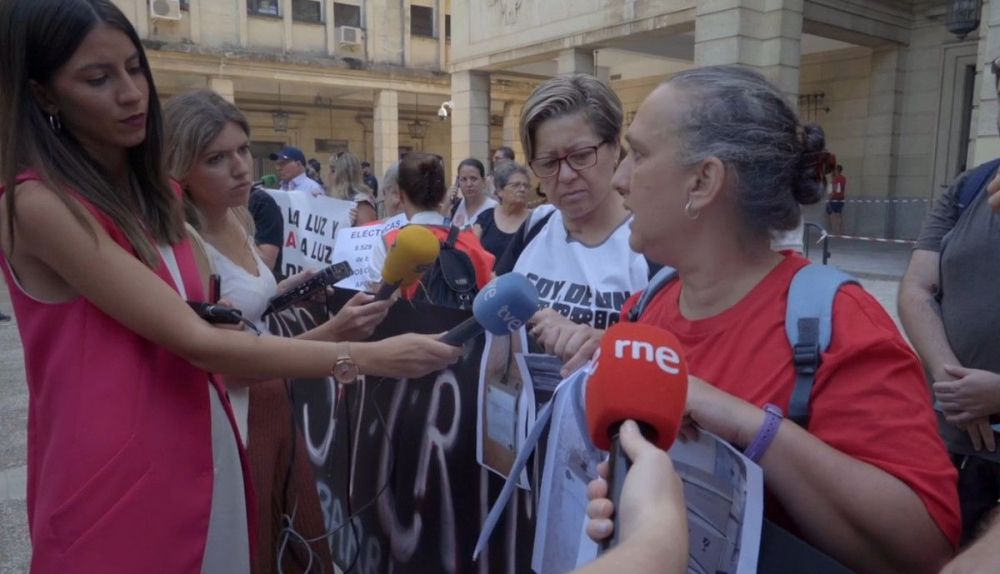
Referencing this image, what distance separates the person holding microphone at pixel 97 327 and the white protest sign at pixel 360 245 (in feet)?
7.09

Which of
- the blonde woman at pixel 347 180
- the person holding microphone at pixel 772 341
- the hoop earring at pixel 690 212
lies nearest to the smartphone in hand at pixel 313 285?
the person holding microphone at pixel 772 341

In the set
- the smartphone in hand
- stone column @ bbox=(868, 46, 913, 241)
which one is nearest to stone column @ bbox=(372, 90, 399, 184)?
stone column @ bbox=(868, 46, 913, 241)

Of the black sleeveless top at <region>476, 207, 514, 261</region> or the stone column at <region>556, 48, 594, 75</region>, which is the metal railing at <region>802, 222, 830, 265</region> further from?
the stone column at <region>556, 48, 594, 75</region>

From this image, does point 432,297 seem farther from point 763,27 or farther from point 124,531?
point 763,27

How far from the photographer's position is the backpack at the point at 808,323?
1180 millimetres

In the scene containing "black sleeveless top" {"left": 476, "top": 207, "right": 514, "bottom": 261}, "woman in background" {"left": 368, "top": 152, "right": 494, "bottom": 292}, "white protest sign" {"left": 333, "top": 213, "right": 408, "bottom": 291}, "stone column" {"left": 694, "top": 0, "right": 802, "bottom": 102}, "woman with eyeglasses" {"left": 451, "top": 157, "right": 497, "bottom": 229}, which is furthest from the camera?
"stone column" {"left": 694, "top": 0, "right": 802, "bottom": 102}

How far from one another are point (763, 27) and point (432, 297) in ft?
28.9

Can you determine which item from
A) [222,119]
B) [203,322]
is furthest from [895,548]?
[222,119]

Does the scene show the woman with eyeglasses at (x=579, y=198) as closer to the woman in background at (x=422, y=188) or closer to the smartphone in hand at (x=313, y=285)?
the smartphone in hand at (x=313, y=285)

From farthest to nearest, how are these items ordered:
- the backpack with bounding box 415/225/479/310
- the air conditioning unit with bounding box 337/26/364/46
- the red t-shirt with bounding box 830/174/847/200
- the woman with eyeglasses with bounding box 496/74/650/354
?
the air conditioning unit with bounding box 337/26/364/46, the red t-shirt with bounding box 830/174/847/200, the backpack with bounding box 415/225/479/310, the woman with eyeglasses with bounding box 496/74/650/354

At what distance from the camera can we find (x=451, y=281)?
2742mm

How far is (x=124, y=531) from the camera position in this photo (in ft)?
4.70

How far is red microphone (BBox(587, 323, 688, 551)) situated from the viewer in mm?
974

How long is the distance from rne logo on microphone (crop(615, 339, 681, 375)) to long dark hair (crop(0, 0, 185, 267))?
1.10 m
